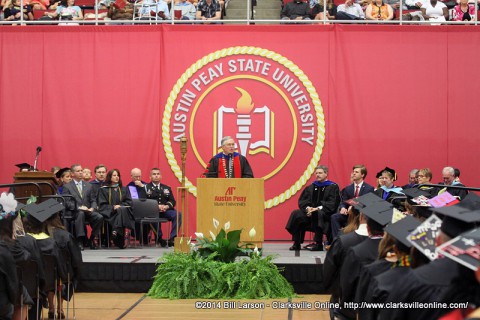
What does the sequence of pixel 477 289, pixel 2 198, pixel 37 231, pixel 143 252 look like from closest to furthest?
pixel 477 289 → pixel 2 198 → pixel 37 231 → pixel 143 252

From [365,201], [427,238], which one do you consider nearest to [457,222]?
[427,238]

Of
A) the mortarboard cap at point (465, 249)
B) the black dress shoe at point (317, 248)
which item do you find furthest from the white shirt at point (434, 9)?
the mortarboard cap at point (465, 249)

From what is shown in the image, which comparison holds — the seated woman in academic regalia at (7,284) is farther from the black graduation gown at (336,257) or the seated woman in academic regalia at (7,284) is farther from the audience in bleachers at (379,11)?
the audience in bleachers at (379,11)

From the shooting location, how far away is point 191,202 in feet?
53.0

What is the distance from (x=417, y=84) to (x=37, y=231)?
29.1ft

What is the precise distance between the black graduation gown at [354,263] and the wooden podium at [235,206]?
16.3 feet

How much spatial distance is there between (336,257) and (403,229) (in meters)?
2.68

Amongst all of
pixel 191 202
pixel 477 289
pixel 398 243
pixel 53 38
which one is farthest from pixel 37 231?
pixel 53 38

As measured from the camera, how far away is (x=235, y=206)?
40.3ft

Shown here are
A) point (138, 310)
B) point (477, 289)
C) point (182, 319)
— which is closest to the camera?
point (477, 289)

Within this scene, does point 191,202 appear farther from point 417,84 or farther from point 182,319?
point 182,319

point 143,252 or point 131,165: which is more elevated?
point 131,165

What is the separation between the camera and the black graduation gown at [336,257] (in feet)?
25.6

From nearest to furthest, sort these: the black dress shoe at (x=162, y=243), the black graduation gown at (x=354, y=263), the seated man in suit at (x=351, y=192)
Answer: the black graduation gown at (x=354, y=263)
the seated man in suit at (x=351, y=192)
the black dress shoe at (x=162, y=243)
